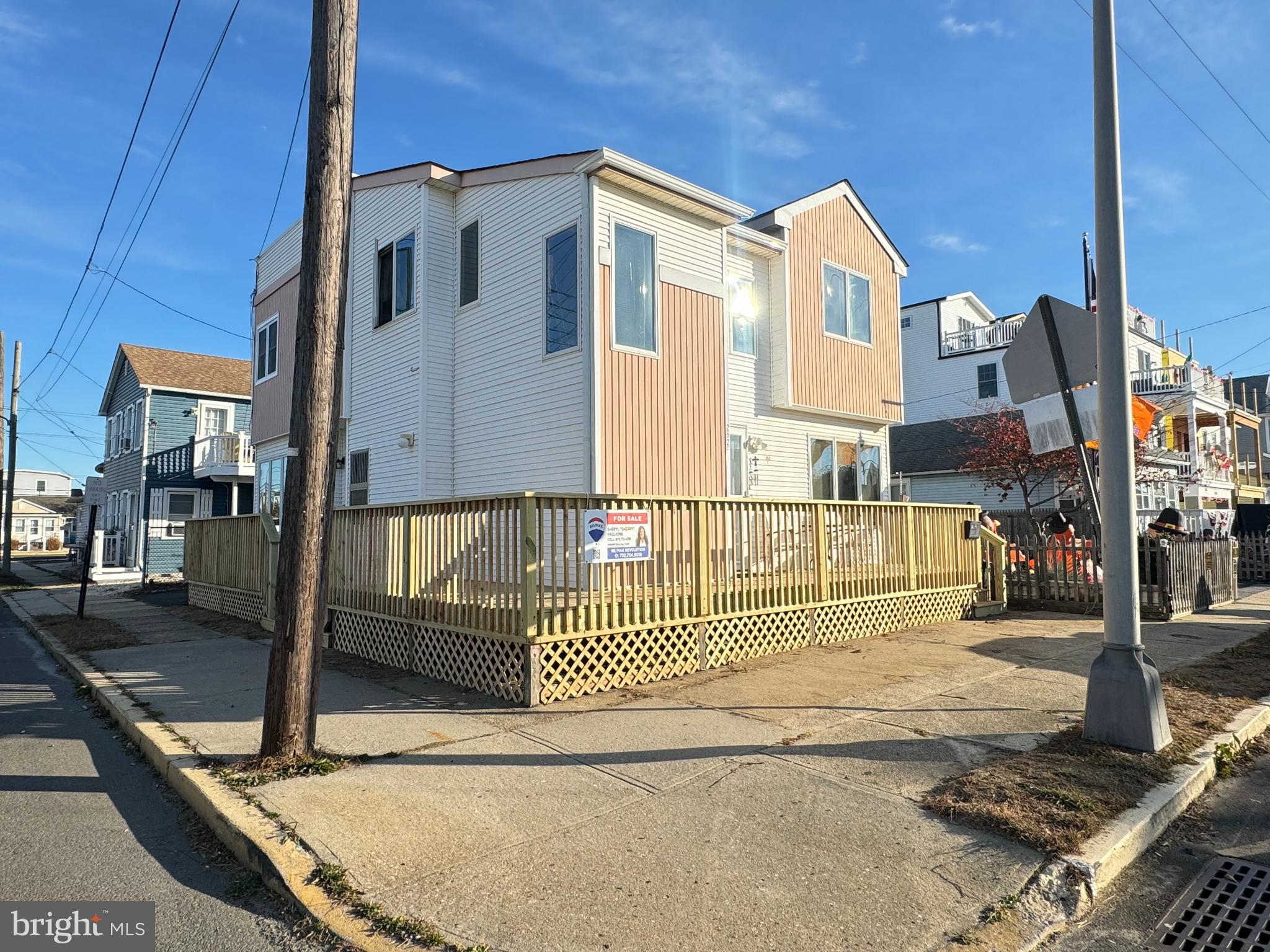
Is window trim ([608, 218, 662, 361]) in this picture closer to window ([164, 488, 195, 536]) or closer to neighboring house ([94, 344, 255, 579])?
neighboring house ([94, 344, 255, 579])

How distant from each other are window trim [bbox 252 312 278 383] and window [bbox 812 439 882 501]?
11.9 metres

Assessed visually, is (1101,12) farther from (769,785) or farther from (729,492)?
Result: (729,492)

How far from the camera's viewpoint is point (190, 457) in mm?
27922

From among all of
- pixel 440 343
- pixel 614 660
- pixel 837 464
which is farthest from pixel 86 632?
pixel 837 464

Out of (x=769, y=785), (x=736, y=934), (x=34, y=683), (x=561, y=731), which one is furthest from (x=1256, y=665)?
(x=34, y=683)

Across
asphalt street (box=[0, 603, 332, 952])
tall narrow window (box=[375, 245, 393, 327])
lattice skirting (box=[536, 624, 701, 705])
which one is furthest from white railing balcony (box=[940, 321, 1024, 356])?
asphalt street (box=[0, 603, 332, 952])

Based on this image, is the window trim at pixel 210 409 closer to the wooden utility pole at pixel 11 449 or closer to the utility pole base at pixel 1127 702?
the wooden utility pole at pixel 11 449

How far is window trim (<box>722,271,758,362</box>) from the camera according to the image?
1418 cm

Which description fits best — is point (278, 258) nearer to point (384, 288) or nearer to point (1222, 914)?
point (384, 288)

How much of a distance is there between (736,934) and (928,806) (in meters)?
1.70

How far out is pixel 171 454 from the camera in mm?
27844

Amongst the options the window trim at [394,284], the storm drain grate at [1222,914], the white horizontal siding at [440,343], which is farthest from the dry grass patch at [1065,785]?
the window trim at [394,284]

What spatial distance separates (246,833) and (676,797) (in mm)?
2280

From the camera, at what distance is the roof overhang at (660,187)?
11.0m
